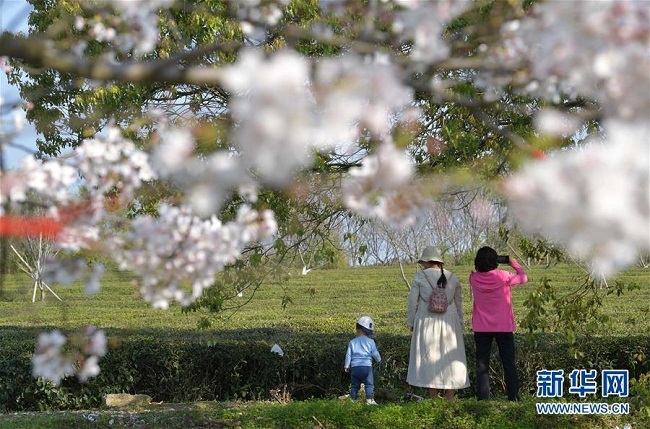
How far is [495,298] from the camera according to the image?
568cm

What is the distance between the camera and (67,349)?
4145mm

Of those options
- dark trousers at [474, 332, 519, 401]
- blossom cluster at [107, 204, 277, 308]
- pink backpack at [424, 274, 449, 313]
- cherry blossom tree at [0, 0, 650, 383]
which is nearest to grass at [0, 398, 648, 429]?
dark trousers at [474, 332, 519, 401]

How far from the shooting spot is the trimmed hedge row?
7031mm

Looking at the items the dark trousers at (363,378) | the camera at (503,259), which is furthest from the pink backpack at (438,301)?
the dark trousers at (363,378)

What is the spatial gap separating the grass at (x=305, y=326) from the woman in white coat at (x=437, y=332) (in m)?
0.30

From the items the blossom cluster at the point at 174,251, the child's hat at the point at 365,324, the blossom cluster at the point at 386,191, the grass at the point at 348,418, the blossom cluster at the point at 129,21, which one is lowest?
the grass at the point at 348,418

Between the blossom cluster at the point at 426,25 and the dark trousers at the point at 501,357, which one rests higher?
the blossom cluster at the point at 426,25

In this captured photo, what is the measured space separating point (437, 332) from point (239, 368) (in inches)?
85.3

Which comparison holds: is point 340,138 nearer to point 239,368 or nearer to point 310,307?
point 239,368

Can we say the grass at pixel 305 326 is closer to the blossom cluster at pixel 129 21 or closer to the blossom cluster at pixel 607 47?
the blossom cluster at pixel 129 21

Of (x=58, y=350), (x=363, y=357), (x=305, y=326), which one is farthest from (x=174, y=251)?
(x=305, y=326)

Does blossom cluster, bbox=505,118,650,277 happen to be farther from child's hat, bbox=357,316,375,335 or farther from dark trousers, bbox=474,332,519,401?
child's hat, bbox=357,316,375,335

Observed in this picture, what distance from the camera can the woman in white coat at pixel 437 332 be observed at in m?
5.84

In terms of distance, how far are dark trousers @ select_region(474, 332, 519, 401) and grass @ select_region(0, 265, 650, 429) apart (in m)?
0.31
